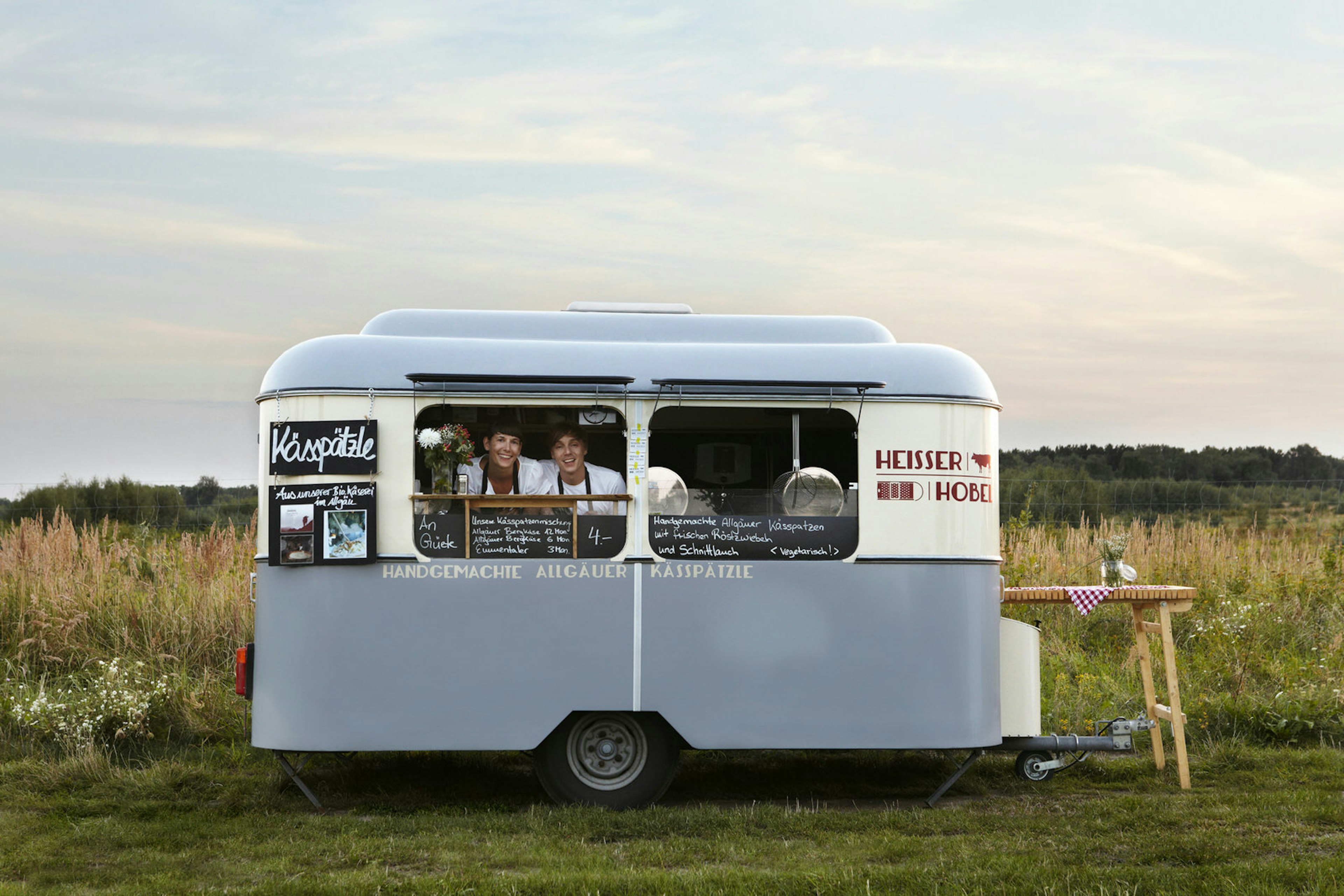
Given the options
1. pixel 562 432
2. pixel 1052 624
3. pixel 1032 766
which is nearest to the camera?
pixel 562 432

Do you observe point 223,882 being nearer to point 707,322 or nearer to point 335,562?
point 335,562

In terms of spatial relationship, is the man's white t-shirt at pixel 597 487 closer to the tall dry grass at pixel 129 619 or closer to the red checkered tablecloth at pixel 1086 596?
the red checkered tablecloth at pixel 1086 596

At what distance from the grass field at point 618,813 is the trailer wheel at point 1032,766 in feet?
0.50

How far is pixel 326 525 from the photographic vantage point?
247 inches

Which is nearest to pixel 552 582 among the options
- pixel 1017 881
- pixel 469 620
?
pixel 469 620

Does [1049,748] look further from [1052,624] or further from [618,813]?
[1052,624]

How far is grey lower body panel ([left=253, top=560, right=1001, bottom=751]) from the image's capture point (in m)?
6.27

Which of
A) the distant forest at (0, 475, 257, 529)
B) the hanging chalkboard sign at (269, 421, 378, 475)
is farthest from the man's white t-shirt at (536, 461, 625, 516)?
the distant forest at (0, 475, 257, 529)

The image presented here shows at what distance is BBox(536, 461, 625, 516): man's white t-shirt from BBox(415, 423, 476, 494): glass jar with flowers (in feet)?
1.44

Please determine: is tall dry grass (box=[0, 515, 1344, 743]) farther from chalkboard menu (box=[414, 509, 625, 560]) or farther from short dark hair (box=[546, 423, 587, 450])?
short dark hair (box=[546, 423, 587, 450])

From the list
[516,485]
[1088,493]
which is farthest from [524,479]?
[1088,493]

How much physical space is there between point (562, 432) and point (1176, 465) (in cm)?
2044

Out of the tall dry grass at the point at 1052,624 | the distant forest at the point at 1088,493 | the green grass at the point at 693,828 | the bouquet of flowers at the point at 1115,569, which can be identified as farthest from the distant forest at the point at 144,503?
the bouquet of flowers at the point at 1115,569

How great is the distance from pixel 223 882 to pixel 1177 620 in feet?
29.0
